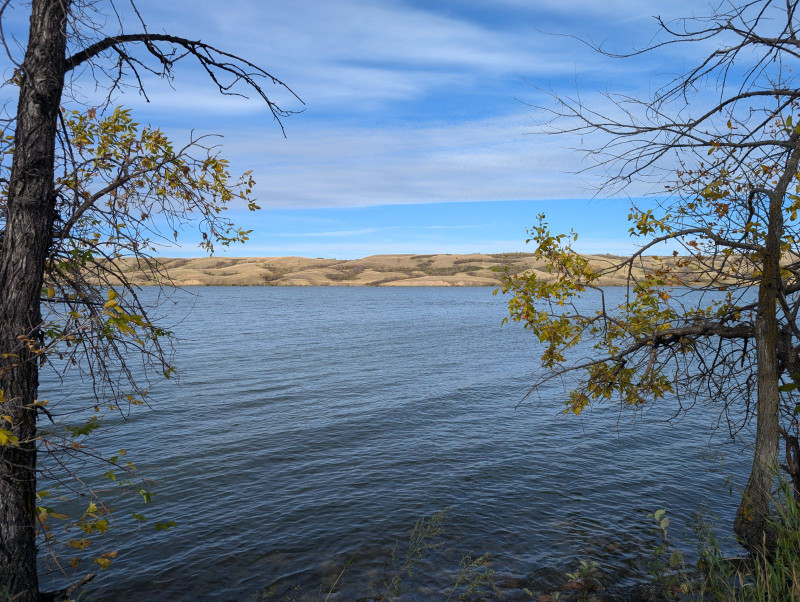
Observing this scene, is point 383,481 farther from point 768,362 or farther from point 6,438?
point 6,438

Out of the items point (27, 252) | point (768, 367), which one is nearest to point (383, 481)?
point (768, 367)

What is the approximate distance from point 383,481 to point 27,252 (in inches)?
455

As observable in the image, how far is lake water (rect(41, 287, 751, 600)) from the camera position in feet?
34.4

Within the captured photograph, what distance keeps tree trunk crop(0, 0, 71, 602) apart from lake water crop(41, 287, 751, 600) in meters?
1.80

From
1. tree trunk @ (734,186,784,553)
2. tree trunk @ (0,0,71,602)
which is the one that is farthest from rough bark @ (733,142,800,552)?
tree trunk @ (0,0,71,602)

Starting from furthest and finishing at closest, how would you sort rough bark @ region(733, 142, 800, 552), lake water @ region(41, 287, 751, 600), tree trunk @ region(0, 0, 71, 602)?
lake water @ region(41, 287, 751, 600), rough bark @ region(733, 142, 800, 552), tree trunk @ region(0, 0, 71, 602)

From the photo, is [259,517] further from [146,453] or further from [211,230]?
[211,230]

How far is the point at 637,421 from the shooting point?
2212 centimetres

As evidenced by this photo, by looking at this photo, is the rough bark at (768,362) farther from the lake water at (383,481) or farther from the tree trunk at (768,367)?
the lake water at (383,481)

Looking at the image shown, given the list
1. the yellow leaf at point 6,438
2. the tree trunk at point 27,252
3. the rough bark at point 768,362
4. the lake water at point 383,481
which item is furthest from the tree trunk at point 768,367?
the tree trunk at point 27,252

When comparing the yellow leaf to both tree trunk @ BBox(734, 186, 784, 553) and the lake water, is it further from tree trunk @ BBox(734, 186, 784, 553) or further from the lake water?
tree trunk @ BBox(734, 186, 784, 553)

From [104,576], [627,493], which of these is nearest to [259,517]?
[104,576]

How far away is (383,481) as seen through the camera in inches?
594

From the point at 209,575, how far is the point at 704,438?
18026mm
